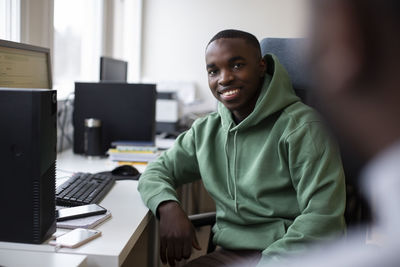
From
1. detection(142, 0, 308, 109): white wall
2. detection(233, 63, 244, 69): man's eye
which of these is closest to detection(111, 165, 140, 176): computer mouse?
detection(233, 63, 244, 69): man's eye

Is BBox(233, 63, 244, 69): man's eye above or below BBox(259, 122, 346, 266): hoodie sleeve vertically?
above

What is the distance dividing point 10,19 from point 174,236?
1121 mm

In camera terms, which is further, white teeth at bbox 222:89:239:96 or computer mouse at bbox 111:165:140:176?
computer mouse at bbox 111:165:140:176

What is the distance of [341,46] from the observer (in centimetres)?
23

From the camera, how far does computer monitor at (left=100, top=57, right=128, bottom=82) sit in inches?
83.6

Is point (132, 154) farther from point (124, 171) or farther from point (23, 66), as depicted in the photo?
point (23, 66)

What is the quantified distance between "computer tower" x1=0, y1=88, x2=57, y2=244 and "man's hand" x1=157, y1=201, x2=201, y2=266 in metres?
0.37

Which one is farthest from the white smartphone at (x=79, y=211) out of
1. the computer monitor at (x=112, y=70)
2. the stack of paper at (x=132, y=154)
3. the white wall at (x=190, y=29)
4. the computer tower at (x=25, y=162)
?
the white wall at (x=190, y=29)

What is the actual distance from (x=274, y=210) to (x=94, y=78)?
81.1 inches

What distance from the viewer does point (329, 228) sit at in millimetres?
1043

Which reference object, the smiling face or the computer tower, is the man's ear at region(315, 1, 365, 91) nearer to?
the computer tower

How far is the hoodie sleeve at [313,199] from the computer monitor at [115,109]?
103cm

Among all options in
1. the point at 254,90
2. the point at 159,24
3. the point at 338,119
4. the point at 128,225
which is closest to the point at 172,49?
the point at 159,24

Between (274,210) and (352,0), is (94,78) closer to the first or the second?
(274,210)
